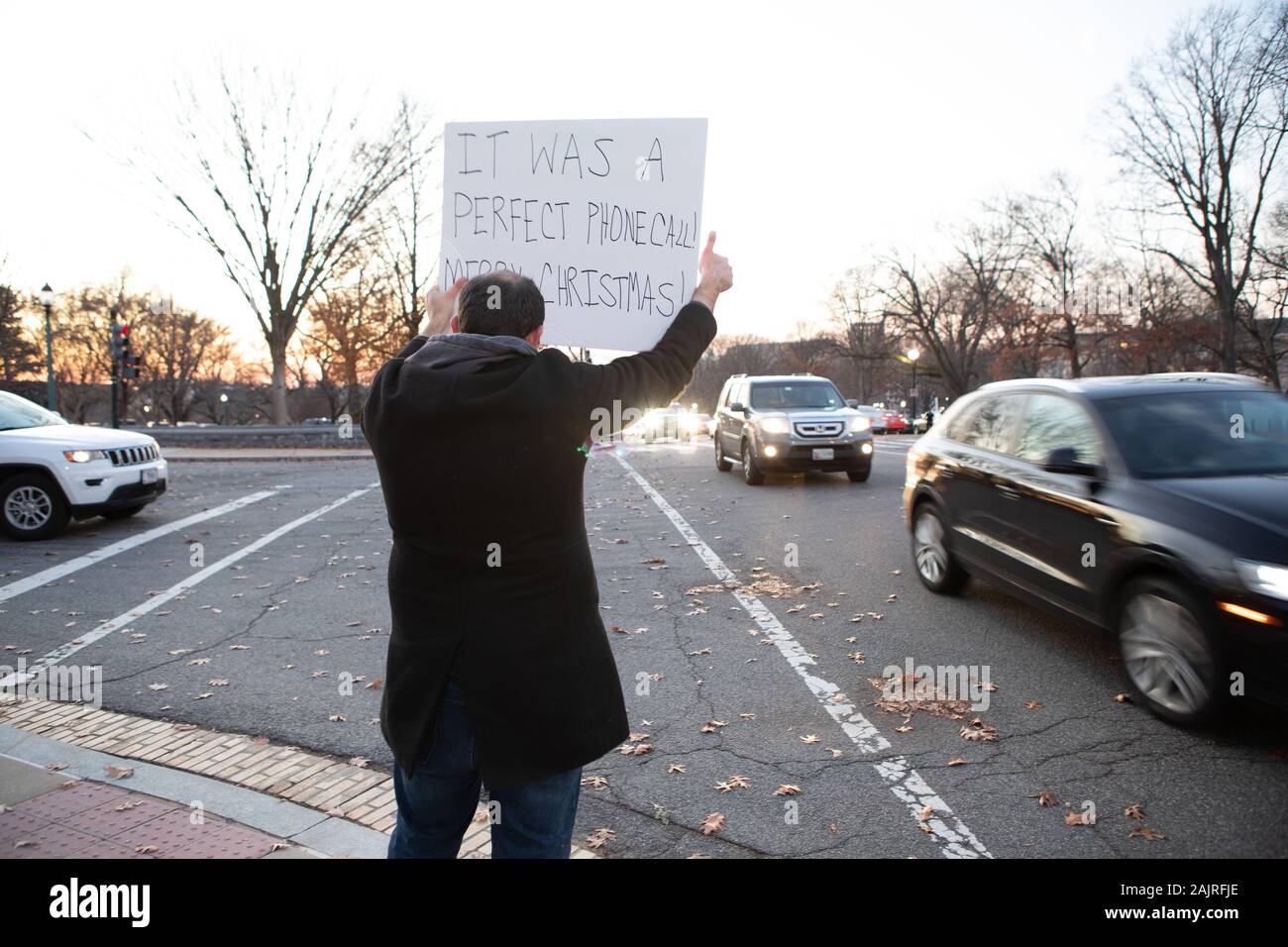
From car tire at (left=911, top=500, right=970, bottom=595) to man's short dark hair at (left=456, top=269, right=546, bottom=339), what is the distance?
5.38 m

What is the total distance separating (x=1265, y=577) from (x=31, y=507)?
38.4ft

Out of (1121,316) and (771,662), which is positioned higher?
(1121,316)

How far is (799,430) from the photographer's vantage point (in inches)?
550

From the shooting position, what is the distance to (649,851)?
3172 mm

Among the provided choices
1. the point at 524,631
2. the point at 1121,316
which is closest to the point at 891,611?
the point at 524,631

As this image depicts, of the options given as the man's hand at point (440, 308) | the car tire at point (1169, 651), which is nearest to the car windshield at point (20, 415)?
the man's hand at point (440, 308)

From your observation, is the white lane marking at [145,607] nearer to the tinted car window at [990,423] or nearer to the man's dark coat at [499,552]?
the man's dark coat at [499,552]

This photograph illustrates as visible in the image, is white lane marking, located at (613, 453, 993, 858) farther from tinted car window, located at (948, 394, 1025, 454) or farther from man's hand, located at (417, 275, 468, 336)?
man's hand, located at (417, 275, 468, 336)

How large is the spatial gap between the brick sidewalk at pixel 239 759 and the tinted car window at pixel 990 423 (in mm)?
4374

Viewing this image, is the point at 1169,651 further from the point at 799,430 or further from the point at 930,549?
the point at 799,430

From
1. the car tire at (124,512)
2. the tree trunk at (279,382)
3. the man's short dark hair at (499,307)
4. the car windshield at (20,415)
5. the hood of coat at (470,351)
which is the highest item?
the tree trunk at (279,382)

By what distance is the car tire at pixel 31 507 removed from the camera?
9.92 m

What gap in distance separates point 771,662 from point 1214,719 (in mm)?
2315
